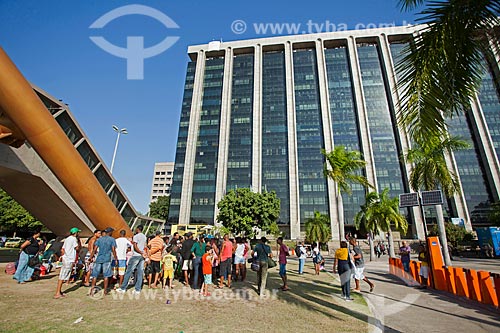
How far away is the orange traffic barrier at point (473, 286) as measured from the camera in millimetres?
7175

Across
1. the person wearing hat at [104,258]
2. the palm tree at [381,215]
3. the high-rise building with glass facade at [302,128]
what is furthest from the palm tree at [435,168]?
the high-rise building with glass facade at [302,128]

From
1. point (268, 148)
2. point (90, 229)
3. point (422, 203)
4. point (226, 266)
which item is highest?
point (268, 148)

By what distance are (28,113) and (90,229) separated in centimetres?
1083

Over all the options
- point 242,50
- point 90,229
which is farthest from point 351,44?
point 90,229

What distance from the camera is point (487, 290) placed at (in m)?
6.72

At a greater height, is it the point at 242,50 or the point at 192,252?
the point at 242,50

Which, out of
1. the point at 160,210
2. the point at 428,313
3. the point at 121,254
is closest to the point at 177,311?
the point at 121,254

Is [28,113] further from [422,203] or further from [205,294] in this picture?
[422,203]

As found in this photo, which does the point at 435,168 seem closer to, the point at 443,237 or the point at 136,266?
the point at 443,237

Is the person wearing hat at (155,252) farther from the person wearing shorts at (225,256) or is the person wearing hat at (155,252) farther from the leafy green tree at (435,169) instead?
the leafy green tree at (435,169)

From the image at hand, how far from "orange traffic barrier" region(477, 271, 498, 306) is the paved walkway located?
0.81 feet

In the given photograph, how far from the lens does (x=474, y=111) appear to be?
53406mm

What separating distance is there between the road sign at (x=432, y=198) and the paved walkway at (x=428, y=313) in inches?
148

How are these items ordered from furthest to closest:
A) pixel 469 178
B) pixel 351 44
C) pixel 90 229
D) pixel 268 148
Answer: pixel 351 44 → pixel 268 148 → pixel 469 178 → pixel 90 229
